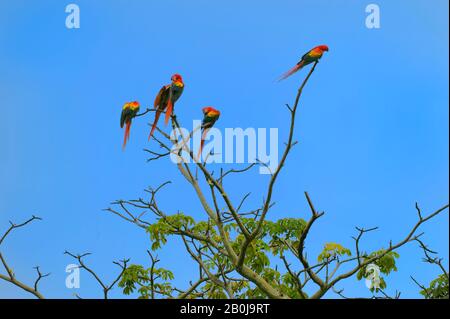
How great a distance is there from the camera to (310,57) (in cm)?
599

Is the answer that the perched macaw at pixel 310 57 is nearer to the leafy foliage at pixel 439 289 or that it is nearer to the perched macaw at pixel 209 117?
the perched macaw at pixel 209 117

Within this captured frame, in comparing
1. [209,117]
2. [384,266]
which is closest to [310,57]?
[209,117]

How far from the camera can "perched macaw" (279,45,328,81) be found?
5.91 meters

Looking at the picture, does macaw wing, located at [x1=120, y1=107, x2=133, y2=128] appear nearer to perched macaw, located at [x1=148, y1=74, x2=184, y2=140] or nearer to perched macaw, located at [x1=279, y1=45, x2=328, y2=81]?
perched macaw, located at [x1=148, y1=74, x2=184, y2=140]

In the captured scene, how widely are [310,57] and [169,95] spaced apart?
4.76 ft

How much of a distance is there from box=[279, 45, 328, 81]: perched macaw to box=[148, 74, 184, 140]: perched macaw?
1060 millimetres

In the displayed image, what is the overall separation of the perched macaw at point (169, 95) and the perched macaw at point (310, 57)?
106cm

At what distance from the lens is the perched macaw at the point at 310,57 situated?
591 cm

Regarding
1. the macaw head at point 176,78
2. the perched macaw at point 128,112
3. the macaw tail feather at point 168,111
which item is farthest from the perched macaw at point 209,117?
the perched macaw at point 128,112

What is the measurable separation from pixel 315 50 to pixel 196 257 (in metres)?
2.26
